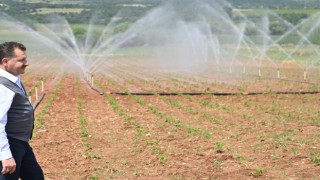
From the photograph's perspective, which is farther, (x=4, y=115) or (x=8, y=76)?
(x=8, y=76)

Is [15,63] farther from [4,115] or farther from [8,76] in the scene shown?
[4,115]

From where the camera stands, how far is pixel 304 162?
29.8 feet

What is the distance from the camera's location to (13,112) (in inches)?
208

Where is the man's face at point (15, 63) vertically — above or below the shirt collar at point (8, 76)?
above

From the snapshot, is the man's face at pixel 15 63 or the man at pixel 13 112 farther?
the man's face at pixel 15 63

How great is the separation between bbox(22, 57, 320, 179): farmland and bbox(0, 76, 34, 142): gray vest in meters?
3.31

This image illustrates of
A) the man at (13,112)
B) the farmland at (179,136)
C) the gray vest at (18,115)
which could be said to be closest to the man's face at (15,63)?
the man at (13,112)

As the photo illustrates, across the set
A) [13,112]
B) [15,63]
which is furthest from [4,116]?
[15,63]

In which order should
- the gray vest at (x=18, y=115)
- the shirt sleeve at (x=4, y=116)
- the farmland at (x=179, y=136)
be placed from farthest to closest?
1. the farmland at (x=179, y=136)
2. the gray vest at (x=18, y=115)
3. the shirt sleeve at (x=4, y=116)

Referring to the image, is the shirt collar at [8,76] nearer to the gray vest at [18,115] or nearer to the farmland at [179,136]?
the gray vest at [18,115]

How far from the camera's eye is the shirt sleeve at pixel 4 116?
512 centimetres

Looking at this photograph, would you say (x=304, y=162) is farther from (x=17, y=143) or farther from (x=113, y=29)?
(x=113, y=29)

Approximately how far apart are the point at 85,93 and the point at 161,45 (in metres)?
52.1

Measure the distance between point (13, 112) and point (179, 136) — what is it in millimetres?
7150
